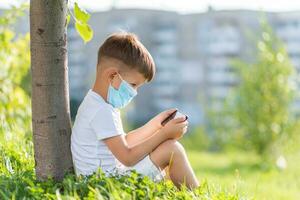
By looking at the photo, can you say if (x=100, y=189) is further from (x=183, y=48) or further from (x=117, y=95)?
(x=183, y=48)

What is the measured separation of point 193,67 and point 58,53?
50187 millimetres

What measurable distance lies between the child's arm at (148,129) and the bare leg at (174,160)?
34 centimetres

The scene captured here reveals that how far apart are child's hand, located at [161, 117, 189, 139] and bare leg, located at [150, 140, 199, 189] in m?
0.03

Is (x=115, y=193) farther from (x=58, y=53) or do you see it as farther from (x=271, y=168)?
(x=271, y=168)

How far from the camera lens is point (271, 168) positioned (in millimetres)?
11641

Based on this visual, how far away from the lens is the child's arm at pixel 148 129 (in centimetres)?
354

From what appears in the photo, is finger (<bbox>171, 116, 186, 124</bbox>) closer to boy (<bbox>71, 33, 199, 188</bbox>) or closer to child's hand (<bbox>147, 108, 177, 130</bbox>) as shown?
boy (<bbox>71, 33, 199, 188</bbox>)

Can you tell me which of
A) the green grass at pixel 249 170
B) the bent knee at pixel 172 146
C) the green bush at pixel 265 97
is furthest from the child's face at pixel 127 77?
the green bush at pixel 265 97

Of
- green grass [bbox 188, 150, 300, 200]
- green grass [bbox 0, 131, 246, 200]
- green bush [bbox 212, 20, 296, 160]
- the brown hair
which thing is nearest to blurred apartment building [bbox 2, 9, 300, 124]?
green grass [bbox 188, 150, 300, 200]

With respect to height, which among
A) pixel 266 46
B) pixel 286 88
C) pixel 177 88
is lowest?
pixel 177 88

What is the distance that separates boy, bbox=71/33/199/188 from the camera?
3191mm

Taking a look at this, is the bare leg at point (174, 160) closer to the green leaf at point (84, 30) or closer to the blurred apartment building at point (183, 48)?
the green leaf at point (84, 30)

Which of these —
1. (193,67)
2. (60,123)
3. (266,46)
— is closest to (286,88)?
(266,46)

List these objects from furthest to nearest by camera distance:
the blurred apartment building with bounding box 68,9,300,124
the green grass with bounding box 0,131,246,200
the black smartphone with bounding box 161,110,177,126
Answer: the blurred apartment building with bounding box 68,9,300,124 → the black smartphone with bounding box 161,110,177,126 → the green grass with bounding box 0,131,246,200
